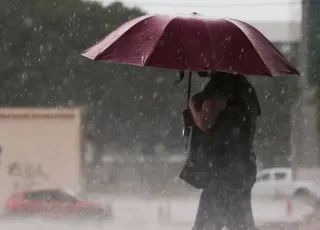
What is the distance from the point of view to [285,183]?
7.74m

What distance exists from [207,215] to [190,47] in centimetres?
104

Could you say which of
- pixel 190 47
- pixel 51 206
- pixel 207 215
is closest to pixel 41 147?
pixel 51 206

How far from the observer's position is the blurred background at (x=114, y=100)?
793cm

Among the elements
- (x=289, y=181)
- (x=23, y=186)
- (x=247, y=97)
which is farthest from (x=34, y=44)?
(x=247, y=97)

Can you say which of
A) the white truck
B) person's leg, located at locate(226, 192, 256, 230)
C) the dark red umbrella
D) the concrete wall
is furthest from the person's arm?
the concrete wall

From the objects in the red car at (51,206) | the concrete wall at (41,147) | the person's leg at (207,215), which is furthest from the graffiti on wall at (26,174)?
the person's leg at (207,215)

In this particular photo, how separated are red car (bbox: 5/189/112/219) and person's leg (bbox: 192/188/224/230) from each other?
9.63ft

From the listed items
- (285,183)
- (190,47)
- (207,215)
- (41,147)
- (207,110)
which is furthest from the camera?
(41,147)

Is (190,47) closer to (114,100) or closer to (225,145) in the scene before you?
(225,145)

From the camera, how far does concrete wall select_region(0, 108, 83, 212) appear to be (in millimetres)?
8758

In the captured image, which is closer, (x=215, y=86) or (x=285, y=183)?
(x=215, y=86)

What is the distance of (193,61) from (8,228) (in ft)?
12.0

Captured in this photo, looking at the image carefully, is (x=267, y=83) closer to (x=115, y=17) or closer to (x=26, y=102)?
(x=115, y=17)

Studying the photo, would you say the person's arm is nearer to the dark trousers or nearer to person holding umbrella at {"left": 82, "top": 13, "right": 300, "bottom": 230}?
person holding umbrella at {"left": 82, "top": 13, "right": 300, "bottom": 230}
